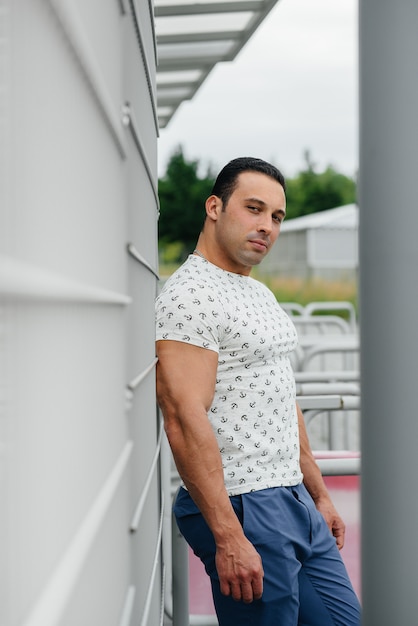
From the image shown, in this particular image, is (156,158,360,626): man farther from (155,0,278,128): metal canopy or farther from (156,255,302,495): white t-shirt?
(155,0,278,128): metal canopy

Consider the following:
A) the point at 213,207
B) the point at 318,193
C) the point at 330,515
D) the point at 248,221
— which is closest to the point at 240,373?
the point at 248,221

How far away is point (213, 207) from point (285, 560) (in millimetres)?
1123

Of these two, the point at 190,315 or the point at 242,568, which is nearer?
Result: the point at 242,568

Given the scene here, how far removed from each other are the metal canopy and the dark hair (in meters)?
2.87

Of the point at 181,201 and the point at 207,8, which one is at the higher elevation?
the point at 181,201

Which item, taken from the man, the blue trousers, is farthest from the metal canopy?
the blue trousers

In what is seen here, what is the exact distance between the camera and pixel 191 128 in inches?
2147

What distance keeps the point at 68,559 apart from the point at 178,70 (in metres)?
6.90

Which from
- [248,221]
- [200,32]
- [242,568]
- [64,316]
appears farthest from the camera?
[200,32]

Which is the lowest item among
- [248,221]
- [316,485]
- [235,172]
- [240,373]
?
[316,485]

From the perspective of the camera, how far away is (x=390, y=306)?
78 centimetres

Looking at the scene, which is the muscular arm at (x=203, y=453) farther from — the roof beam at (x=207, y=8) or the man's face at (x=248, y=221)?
the roof beam at (x=207, y=8)

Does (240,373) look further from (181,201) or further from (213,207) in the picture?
(181,201)

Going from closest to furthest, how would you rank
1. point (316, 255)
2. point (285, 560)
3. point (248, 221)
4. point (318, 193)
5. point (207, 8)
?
point (285, 560) → point (248, 221) → point (207, 8) → point (316, 255) → point (318, 193)
